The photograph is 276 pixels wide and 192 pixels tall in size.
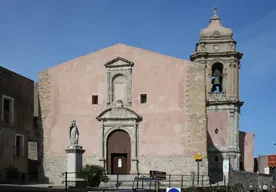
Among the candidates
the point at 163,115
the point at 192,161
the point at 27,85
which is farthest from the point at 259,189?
the point at 27,85

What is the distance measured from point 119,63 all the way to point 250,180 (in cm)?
1112

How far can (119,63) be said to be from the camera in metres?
32.1

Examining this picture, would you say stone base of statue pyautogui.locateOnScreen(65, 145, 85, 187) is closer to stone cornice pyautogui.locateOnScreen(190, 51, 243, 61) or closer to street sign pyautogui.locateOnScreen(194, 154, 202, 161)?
street sign pyautogui.locateOnScreen(194, 154, 202, 161)

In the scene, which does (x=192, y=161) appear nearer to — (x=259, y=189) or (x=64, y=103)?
(x=259, y=189)

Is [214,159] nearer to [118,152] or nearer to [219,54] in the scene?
[219,54]

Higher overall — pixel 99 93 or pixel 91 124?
pixel 99 93

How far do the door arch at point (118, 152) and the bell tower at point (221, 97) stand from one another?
28.4 ft

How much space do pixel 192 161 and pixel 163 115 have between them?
10.8 feet

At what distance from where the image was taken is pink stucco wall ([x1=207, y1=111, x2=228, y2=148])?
38156 mm

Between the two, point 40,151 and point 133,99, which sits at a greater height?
point 133,99

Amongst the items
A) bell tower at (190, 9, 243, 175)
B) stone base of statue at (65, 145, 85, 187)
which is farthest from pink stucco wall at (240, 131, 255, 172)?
stone base of statue at (65, 145, 85, 187)

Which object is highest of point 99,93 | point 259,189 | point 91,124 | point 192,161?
point 99,93

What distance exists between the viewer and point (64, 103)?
32688 millimetres

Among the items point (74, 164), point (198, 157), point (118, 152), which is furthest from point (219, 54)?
point (74, 164)
